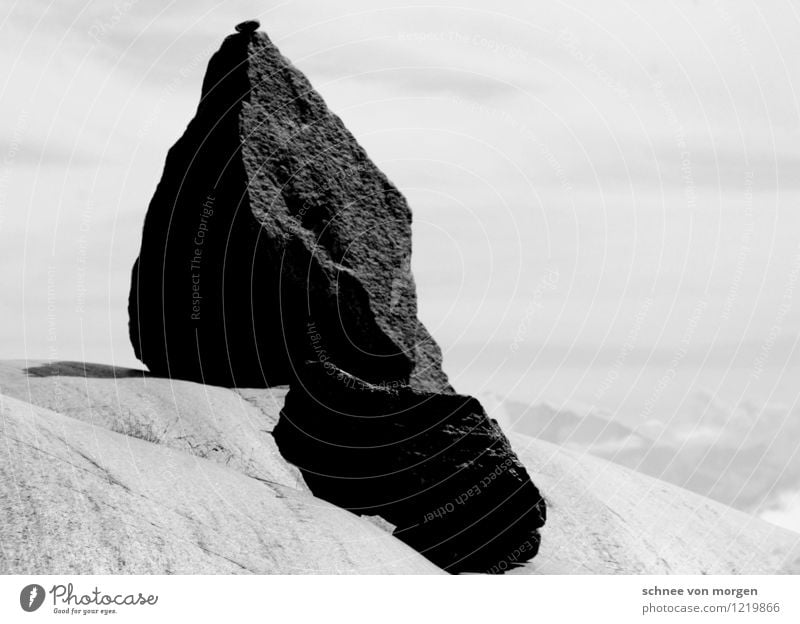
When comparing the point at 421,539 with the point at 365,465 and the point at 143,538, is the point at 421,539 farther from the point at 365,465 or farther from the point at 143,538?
the point at 143,538

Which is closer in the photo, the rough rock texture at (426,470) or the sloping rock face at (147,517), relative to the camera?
the sloping rock face at (147,517)

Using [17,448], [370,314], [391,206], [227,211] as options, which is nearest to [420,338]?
[370,314]

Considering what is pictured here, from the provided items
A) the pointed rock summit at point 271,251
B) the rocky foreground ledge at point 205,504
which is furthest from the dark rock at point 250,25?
the rocky foreground ledge at point 205,504

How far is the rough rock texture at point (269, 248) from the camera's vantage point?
1631 centimetres

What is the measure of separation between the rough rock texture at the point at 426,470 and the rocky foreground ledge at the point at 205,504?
1.83 ft

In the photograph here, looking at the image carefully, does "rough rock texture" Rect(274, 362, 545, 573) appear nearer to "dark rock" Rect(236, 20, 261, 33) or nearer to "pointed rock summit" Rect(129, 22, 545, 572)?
"pointed rock summit" Rect(129, 22, 545, 572)

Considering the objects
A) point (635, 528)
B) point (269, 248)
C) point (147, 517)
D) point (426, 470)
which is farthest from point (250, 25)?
point (635, 528)

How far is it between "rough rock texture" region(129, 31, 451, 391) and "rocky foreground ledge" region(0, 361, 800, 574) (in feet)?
2.96

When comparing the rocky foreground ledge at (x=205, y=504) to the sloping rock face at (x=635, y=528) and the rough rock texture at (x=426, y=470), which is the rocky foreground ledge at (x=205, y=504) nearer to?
the sloping rock face at (x=635, y=528)

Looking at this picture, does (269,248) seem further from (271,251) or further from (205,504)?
(205,504)

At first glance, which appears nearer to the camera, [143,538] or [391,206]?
[143,538]

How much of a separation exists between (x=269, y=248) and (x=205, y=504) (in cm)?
633

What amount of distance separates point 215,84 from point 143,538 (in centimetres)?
934

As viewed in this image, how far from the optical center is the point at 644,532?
17.2m
